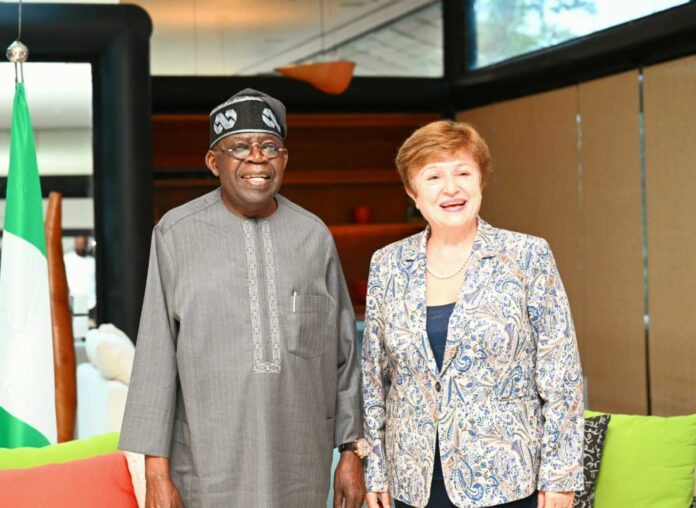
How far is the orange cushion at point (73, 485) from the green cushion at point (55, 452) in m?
0.14

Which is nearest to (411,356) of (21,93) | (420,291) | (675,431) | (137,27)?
(420,291)

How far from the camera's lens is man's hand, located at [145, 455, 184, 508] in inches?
95.0

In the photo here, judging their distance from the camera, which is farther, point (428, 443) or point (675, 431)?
point (675, 431)

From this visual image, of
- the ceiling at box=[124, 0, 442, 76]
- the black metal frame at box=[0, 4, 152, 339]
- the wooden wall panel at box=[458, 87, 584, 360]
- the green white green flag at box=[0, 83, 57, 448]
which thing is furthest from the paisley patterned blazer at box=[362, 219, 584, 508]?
the ceiling at box=[124, 0, 442, 76]

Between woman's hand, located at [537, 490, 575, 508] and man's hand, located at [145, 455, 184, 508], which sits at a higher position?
man's hand, located at [145, 455, 184, 508]

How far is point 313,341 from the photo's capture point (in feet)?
8.28

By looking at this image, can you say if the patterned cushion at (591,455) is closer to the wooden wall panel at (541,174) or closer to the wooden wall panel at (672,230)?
the wooden wall panel at (672,230)

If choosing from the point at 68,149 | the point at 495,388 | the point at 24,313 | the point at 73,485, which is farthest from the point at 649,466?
the point at 68,149

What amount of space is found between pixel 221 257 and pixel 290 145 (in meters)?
6.60

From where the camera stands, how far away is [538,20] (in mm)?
6973

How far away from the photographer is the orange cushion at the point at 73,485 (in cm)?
303

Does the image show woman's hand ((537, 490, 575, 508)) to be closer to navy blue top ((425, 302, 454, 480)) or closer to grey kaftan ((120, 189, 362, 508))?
navy blue top ((425, 302, 454, 480))

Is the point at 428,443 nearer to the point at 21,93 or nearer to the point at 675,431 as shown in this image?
the point at 675,431

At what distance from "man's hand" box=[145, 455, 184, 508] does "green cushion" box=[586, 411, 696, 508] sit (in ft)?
5.47
